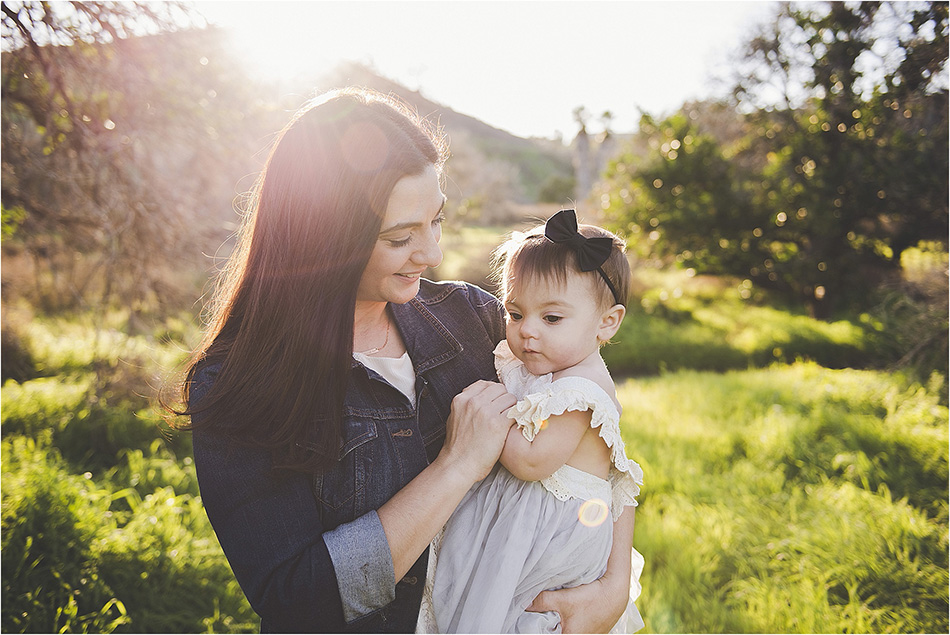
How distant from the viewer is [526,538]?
58.6 inches

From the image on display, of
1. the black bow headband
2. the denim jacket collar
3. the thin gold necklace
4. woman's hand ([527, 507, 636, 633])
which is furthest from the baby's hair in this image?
woman's hand ([527, 507, 636, 633])

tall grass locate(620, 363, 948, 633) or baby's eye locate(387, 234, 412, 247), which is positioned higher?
baby's eye locate(387, 234, 412, 247)

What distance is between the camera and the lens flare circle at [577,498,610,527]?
154 centimetres

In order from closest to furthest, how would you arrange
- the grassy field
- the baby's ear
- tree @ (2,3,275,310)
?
A: the baby's ear → the grassy field → tree @ (2,3,275,310)

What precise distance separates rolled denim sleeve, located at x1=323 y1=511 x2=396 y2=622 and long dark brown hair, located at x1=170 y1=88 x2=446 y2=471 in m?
0.17

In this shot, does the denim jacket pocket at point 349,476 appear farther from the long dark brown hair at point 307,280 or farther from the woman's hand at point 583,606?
the woman's hand at point 583,606

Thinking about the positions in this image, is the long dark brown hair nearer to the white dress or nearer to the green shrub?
the white dress

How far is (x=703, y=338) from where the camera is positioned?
9.25m

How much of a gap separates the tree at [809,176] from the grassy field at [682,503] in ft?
10.2

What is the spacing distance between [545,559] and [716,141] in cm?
994

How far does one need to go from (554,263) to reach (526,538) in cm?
76

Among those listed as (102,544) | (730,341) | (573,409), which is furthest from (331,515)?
(730,341)

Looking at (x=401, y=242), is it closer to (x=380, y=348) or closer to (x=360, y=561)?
(x=380, y=348)

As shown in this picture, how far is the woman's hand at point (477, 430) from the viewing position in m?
1.40
